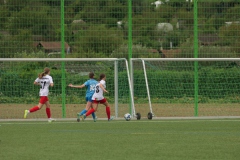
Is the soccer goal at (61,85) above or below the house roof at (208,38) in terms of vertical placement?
below

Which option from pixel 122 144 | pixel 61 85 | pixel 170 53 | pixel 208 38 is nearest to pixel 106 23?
pixel 170 53

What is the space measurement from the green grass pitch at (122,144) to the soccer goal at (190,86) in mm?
6884

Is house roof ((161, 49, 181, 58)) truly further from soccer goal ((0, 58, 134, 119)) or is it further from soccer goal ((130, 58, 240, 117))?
soccer goal ((0, 58, 134, 119))

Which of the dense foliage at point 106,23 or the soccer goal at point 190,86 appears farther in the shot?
the soccer goal at point 190,86

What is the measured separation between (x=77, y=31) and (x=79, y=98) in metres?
2.48

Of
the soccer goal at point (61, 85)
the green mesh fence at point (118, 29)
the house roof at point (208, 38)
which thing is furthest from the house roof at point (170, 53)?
the soccer goal at point (61, 85)

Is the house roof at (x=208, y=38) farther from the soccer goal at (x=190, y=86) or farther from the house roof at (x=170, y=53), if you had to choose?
the house roof at (x=170, y=53)

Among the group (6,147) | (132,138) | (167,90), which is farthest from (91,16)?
(6,147)

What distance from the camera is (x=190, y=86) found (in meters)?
23.2

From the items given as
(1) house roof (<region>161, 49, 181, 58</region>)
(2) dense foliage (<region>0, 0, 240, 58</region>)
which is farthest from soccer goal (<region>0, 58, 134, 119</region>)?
(1) house roof (<region>161, 49, 181, 58</region>)

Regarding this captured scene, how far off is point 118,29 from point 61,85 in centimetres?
287

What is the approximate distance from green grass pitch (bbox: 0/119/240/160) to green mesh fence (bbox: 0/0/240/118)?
290 inches

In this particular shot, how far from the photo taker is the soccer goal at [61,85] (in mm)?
22391

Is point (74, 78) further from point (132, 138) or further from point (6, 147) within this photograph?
point (6, 147)
